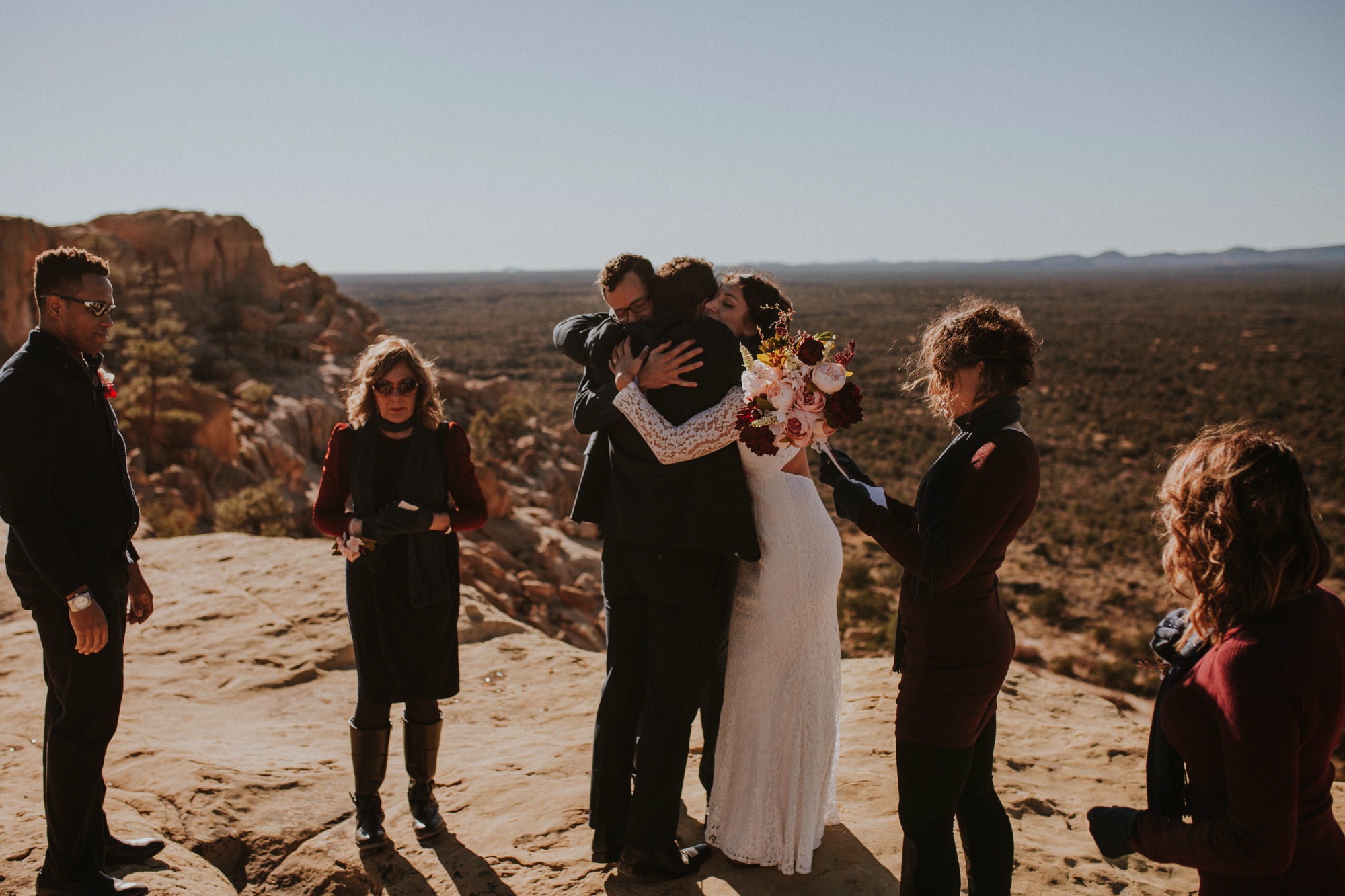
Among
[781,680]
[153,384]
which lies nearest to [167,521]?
[153,384]

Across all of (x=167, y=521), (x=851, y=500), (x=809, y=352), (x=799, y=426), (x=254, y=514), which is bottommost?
(x=254, y=514)

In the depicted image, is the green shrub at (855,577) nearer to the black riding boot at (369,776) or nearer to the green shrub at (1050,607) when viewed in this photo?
the green shrub at (1050,607)

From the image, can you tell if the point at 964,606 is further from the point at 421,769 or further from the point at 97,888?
the point at 97,888

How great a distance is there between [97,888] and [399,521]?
1.60 metres

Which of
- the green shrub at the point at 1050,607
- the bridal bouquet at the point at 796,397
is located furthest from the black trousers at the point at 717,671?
the green shrub at the point at 1050,607

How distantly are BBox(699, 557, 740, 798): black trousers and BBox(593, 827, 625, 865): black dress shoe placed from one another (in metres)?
0.40

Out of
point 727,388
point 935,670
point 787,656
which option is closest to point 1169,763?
point 935,670

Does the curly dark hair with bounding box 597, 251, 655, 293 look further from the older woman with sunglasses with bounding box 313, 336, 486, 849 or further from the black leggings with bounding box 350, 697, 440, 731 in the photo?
the black leggings with bounding box 350, 697, 440, 731

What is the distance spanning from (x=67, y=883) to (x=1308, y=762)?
3.69 m

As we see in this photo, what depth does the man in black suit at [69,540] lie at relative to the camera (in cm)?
288

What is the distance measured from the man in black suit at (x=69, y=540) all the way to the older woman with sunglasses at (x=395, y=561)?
0.79m

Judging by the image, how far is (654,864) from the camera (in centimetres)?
314

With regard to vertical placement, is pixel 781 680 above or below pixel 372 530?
below

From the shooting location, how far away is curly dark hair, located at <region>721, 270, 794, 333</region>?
332 cm
